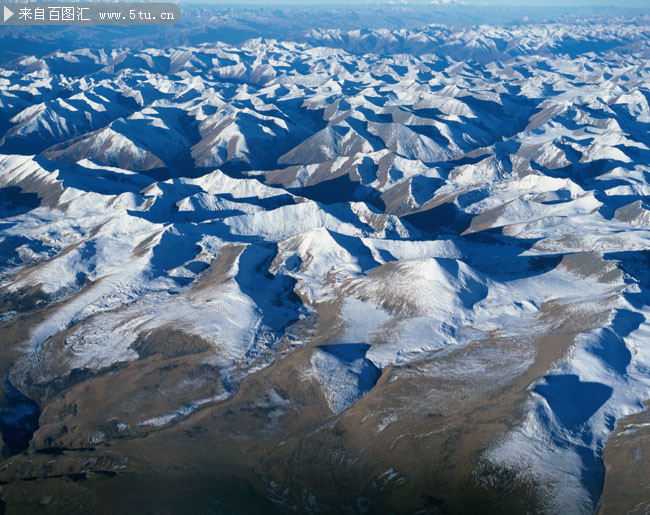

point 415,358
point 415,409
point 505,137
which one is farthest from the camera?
point 505,137

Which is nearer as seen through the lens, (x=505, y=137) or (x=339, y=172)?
(x=339, y=172)

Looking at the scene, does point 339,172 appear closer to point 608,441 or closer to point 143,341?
point 143,341

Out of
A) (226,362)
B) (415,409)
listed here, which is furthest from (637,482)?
(226,362)

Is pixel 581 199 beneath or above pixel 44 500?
above

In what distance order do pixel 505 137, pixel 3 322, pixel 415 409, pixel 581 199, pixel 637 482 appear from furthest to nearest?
pixel 505 137 → pixel 581 199 → pixel 3 322 → pixel 415 409 → pixel 637 482

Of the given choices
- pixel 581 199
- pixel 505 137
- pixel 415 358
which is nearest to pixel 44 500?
pixel 415 358

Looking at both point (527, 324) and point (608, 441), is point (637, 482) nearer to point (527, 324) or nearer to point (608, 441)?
point (608, 441)
